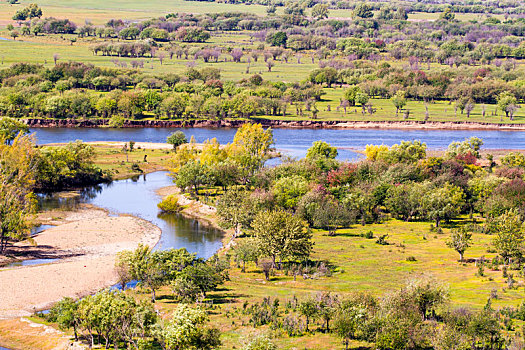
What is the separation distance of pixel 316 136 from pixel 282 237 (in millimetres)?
101529

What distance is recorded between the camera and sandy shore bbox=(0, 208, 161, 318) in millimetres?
65125

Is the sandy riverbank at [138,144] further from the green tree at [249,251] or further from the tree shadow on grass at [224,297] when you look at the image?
the tree shadow on grass at [224,297]

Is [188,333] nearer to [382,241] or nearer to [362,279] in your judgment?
[362,279]

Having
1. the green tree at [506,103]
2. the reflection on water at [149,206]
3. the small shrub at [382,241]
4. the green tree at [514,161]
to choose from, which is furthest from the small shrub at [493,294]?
the green tree at [506,103]

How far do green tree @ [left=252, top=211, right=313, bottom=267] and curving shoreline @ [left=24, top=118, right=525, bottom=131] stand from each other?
110859mm

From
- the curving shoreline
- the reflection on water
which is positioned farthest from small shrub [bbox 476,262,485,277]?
the curving shoreline

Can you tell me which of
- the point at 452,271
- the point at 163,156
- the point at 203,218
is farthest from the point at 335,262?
the point at 163,156

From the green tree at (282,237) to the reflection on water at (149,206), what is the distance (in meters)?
11.1

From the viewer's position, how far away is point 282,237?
7144 cm

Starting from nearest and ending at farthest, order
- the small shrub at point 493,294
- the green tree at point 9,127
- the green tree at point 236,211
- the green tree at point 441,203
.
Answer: the small shrub at point 493,294
the green tree at point 236,211
the green tree at point 441,203
the green tree at point 9,127

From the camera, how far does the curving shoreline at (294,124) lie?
18000 centimetres

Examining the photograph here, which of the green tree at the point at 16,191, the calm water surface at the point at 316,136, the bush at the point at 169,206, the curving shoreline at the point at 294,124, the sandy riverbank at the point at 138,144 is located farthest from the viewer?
the curving shoreline at the point at 294,124

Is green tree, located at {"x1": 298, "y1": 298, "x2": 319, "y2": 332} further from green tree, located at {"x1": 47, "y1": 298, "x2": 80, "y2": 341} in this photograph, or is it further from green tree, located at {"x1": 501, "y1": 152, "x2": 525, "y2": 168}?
green tree, located at {"x1": 501, "y1": 152, "x2": 525, "y2": 168}

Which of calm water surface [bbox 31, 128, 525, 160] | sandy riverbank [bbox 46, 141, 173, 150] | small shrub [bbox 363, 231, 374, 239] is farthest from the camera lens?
calm water surface [bbox 31, 128, 525, 160]
